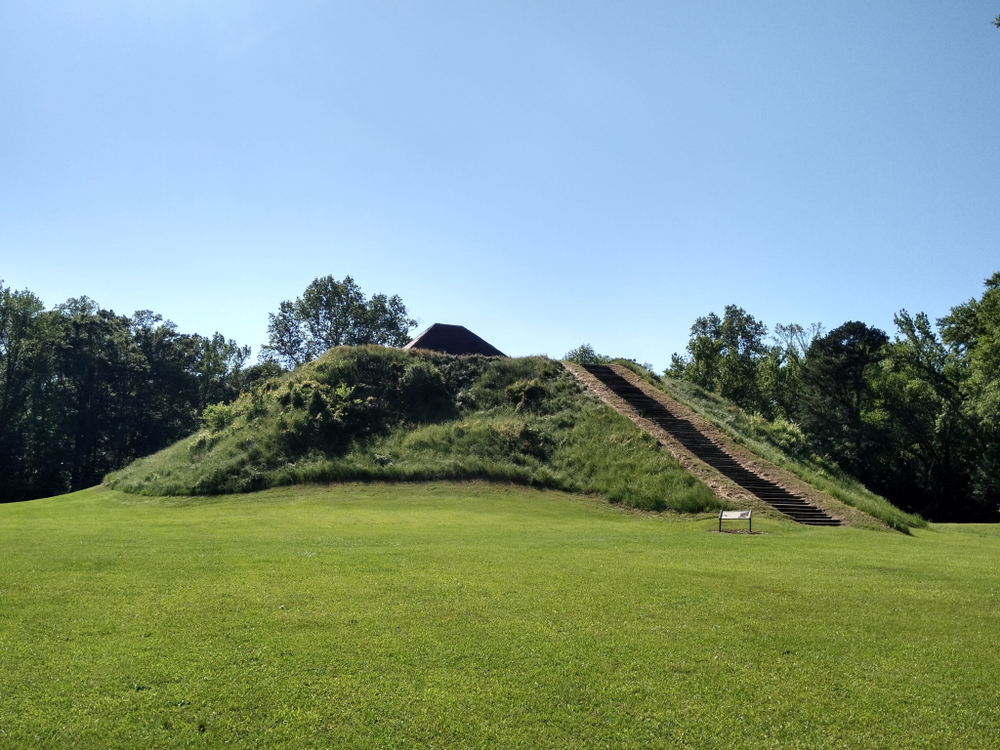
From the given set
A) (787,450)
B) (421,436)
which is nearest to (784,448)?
(787,450)

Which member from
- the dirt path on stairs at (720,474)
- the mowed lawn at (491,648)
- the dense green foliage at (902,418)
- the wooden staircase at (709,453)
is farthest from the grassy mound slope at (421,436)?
the dense green foliage at (902,418)

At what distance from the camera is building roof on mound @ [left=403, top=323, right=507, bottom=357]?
46062mm

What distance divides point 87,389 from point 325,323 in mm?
25327

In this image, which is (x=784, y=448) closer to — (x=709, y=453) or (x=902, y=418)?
(x=709, y=453)

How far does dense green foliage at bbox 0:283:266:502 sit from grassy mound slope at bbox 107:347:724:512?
25.1m

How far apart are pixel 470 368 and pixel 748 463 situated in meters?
18.4

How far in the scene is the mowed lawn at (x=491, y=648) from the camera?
519 centimetres

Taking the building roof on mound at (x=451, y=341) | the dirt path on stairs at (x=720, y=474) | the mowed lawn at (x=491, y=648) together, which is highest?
the building roof on mound at (x=451, y=341)

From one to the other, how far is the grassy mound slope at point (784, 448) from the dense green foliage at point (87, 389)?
43.8 m

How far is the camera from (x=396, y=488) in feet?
83.9

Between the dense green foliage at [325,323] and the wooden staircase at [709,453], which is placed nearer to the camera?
the wooden staircase at [709,453]

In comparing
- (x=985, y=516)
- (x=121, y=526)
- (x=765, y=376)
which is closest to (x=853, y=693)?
(x=121, y=526)

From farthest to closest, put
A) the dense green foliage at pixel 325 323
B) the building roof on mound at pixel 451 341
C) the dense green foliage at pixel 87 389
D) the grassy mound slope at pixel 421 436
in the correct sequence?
the dense green foliage at pixel 325 323, the dense green foliage at pixel 87 389, the building roof on mound at pixel 451 341, the grassy mound slope at pixel 421 436

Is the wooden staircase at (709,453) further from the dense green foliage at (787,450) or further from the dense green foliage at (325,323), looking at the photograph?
the dense green foliage at (325,323)
